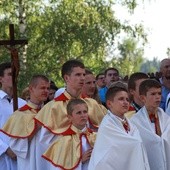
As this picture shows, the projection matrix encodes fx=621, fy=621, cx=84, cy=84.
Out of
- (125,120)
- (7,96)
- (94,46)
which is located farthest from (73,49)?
(125,120)

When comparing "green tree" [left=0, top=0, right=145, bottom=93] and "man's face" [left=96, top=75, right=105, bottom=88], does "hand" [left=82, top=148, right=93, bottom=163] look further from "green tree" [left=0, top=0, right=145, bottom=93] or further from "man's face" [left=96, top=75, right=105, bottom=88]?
"green tree" [left=0, top=0, right=145, bottom=93]

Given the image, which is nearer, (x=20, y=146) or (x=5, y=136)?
(x=20, y=146)

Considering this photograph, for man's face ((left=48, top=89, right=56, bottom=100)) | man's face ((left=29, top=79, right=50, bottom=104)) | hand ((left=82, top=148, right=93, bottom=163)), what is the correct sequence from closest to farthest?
hand ((left=82, top=148, right=93, bottom=163)) → man's face ((left=29, top=79, right=50, bottom=104)) → man's face ((left=48, top=89, right=56, bottom=100))

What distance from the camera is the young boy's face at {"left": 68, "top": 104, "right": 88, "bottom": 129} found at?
24.0ft

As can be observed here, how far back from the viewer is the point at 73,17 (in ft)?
65.5

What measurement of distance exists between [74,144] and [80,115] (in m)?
0.36

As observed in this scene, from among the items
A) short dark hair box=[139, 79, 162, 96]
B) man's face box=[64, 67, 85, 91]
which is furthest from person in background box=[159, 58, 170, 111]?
man's face box=[64, 67, 85, 91]

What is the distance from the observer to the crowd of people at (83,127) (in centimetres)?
679

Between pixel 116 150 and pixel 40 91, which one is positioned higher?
pixel 40 91

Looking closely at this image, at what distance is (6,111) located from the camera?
28.6 ft

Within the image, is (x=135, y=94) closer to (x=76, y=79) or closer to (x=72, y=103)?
(x=76, y=79)

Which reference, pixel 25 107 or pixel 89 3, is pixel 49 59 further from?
pixel 25 107

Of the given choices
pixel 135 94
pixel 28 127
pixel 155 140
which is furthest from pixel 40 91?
pixel 155 140

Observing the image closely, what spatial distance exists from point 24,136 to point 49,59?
41.0 feet
